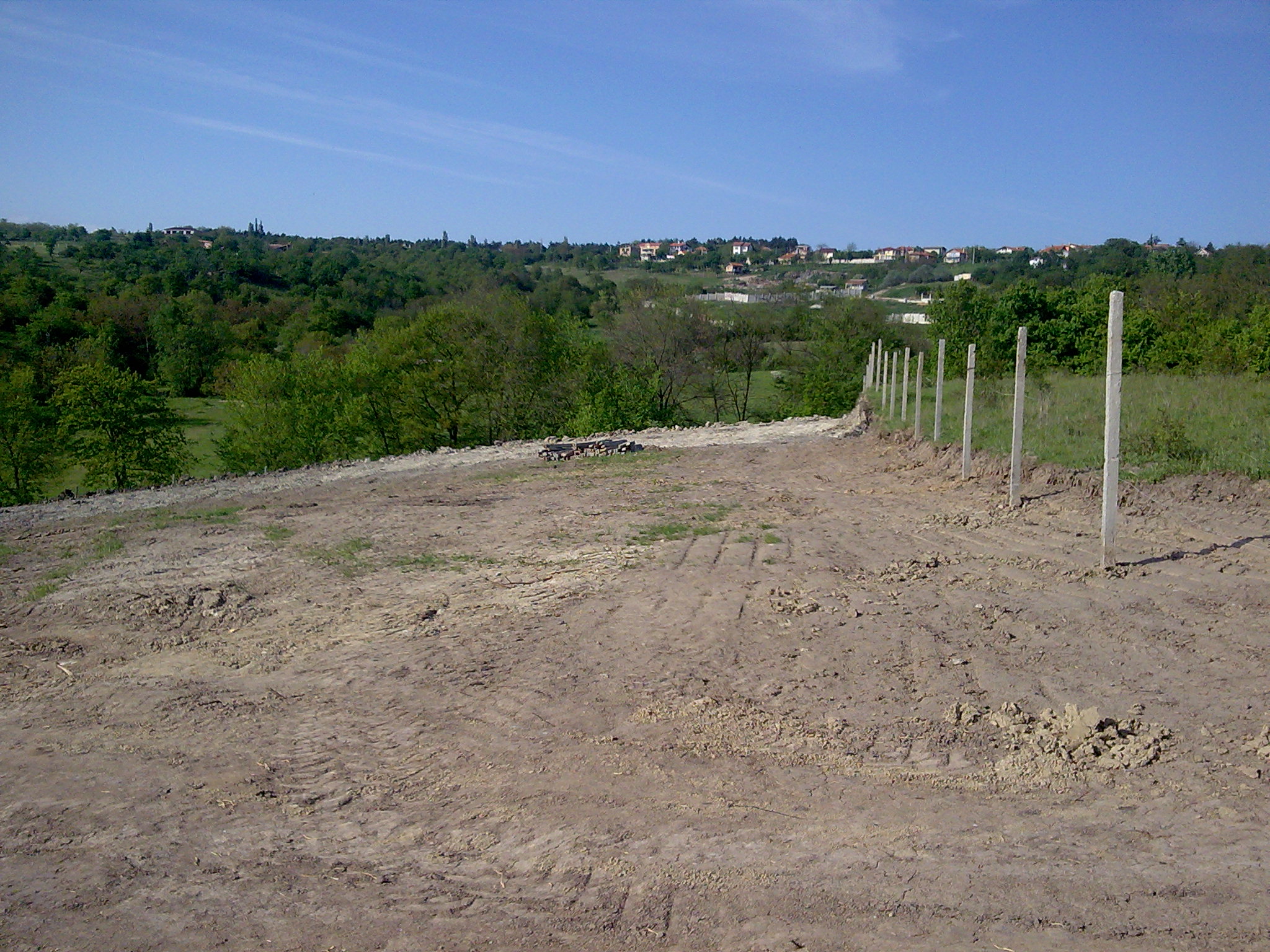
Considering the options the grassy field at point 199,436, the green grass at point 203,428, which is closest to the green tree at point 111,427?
the grassy field at point 199,436

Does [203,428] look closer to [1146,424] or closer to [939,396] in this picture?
[939,396]

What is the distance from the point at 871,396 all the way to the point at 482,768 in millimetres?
23065

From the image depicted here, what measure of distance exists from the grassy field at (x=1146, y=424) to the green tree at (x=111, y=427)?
84.6ft

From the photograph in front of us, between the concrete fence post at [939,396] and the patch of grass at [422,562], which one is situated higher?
the concrete fence post at [939,396]

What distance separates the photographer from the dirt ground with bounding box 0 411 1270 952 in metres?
3.60

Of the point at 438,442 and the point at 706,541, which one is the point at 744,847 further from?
the point at 438,442

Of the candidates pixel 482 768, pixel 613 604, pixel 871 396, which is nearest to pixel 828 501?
pixel 613 604

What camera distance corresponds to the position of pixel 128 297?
69.6 m

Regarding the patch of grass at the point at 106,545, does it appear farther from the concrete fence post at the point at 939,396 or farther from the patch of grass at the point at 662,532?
the concrete fence post at the point at 939,396

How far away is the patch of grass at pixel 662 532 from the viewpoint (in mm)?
10164

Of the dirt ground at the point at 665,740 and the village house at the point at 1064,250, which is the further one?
the village house at the point at 1064,250

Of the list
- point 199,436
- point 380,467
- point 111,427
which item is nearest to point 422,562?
point 380,467

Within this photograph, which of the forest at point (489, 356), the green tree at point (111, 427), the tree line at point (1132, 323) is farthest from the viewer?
the green tree at point (111, 427)

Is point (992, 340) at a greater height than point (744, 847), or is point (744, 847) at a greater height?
point (992, 340)
